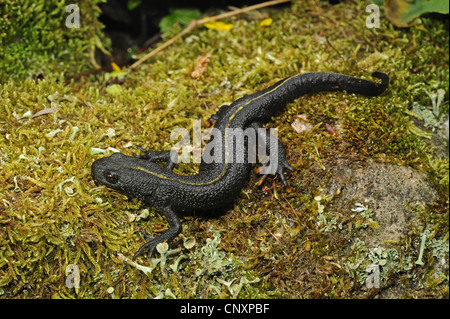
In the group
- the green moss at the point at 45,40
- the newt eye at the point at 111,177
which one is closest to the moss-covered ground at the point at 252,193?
the newt eye at the point at 111,177

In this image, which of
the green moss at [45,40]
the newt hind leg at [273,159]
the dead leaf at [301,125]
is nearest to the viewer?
the newt hind leg at [273,159]

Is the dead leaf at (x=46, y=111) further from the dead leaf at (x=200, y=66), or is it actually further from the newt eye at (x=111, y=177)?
the dead leaf at (x=200, y=66)

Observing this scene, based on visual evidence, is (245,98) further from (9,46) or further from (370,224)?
(9,46)

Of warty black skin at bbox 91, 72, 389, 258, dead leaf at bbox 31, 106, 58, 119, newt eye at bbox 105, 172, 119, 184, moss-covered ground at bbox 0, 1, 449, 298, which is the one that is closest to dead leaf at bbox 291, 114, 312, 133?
moss-covered ground at bbox 0, 1, 449, 298

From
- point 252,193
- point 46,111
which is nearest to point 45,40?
point 46,111
